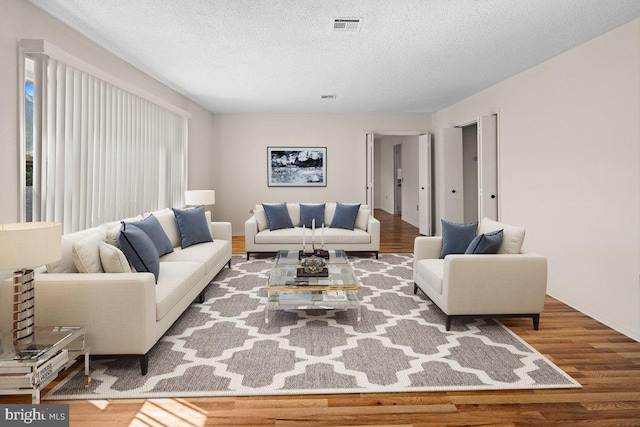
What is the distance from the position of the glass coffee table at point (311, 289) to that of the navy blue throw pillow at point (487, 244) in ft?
3.36

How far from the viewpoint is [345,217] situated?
622 centimetres

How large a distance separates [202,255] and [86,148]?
1.47 m

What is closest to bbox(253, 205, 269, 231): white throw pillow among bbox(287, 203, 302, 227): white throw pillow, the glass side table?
bbox(287, 203, 302, 227): white throw pillow

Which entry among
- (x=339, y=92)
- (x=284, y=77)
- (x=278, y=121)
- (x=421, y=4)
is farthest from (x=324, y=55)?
(x=278, y=121)

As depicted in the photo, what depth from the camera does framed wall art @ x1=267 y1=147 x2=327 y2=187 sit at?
8.17 metres

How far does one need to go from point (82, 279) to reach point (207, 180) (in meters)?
5.53

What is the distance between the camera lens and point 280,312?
3.64 meters

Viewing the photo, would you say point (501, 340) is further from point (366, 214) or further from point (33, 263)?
point (366, 214)

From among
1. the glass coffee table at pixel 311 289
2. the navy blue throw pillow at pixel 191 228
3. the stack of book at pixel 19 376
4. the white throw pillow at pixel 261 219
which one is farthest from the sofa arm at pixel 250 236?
the stack of book at pixel 19 376

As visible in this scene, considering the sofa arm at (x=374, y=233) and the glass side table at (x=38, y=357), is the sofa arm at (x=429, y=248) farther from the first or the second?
the glass side table at (x=38, y=357)

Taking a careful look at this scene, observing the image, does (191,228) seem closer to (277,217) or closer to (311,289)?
(277,217)

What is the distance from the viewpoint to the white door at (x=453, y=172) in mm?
7008

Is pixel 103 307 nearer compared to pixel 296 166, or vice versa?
pixel 103 307

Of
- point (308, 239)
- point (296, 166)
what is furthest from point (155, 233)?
point (296, 166)
